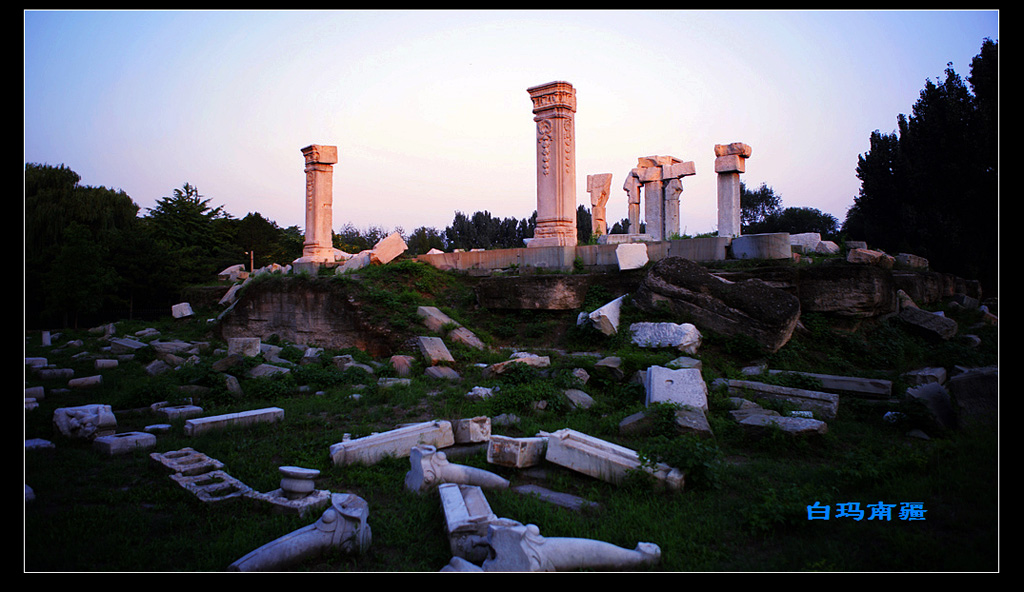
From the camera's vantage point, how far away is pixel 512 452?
Answer: 4.00 meters

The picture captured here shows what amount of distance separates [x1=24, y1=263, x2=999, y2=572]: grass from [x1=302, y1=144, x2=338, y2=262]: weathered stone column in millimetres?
10201

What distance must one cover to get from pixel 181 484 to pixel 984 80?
16411mm

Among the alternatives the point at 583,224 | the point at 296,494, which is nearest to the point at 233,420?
the point at 296,494

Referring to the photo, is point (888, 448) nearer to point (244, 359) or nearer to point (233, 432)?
point (233, 432)

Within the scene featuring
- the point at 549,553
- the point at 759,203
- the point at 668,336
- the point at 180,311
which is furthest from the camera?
the point at 759,203

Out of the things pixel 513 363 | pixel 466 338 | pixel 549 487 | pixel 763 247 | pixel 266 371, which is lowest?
pixel 549 487

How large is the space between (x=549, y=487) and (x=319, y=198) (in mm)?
14720

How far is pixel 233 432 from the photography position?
197 inches

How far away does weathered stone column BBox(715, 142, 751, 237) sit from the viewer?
1491cm

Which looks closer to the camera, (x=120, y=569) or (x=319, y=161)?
(x=120, y=569)

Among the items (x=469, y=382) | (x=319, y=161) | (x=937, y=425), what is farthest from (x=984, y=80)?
(x=319, y=161)

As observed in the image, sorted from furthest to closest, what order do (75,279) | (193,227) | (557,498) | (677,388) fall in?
(193,227), (75,279), (677,388), (557,498)

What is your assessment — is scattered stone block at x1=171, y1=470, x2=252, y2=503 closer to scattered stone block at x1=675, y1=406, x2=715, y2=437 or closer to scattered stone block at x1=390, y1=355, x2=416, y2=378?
scattered stone block at x1=675, y1=406, x2=715, y2=437

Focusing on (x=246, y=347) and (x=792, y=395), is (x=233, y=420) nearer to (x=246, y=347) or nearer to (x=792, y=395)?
(x=246, y=347)
